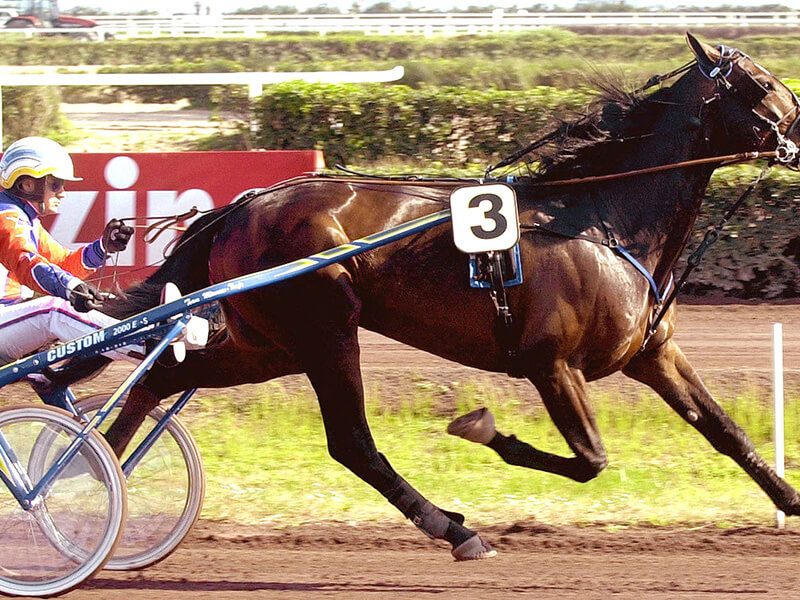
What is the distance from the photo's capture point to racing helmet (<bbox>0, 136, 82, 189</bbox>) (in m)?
4.66

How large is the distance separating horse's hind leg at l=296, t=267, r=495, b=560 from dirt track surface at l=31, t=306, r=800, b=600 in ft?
1.05

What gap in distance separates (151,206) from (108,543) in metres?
5.28

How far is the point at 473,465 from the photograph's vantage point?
6.09 m

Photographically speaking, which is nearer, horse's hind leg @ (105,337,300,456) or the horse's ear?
the horse's ear

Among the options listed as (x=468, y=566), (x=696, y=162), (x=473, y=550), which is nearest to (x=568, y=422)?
(x=473, y=550)

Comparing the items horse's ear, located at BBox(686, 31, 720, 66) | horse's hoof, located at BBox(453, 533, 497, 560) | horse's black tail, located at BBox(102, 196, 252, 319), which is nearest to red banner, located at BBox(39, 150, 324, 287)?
horse's black tail, located at BBox(102, 196, 252, 319)

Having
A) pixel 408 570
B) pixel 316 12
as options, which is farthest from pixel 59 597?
pixel 316 12

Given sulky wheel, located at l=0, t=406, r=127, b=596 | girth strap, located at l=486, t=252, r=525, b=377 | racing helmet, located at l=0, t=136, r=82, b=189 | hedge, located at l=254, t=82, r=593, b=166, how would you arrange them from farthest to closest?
1. hedge, located at l=254, t=82, r=593, b=166
2. racing helmet, located at l=0, t=136, r=82, b=189
3. girth strap, located at l=486, t=252, r=525, b=377
4. sulky wheel, located at l=0, t=406, r=127, b=596

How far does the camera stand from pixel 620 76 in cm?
492

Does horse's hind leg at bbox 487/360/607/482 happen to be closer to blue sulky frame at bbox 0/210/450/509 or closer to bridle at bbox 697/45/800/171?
blue sulky frame at bbox 0/210/450/509

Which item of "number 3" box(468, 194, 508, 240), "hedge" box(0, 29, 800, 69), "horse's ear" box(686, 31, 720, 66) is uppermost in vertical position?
"horse's ear" box(686, 31, 720, 66)

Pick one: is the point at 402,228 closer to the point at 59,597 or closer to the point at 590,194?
the point at 590,194

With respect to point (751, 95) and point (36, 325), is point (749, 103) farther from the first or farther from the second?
point (36, 325)

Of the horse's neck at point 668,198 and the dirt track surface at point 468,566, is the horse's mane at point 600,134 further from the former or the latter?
the dirt track surface at point 468,566
